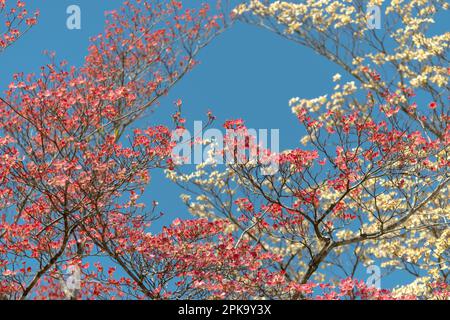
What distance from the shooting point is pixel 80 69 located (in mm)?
11406

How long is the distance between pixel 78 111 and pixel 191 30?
3589 millimetres

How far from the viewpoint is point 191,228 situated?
7.90 meters

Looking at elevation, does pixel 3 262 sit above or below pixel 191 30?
below

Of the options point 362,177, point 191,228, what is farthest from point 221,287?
point 362,177

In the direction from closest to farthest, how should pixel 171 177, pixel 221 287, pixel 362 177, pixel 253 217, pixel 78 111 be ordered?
pixel 221 287 < pixel 362 177 < pixel 253 217 < pixel 78 111 < pixel 171 177

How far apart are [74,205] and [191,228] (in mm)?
1602

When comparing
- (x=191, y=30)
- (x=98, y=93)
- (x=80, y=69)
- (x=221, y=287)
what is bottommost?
(x=221, y=287)

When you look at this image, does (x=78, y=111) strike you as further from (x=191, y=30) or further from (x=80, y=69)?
(x=191, y=30)

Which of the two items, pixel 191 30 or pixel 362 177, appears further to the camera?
pixel 191 30
